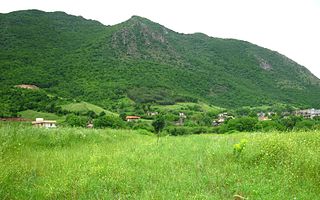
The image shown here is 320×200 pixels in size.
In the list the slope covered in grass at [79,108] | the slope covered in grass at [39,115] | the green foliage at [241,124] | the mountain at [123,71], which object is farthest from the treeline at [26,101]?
the green foliage at [241,124]

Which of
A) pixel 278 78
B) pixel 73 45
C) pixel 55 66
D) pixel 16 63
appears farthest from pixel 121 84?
pixel 278 78

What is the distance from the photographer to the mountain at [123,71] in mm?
115750

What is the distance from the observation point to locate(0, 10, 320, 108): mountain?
380 feet

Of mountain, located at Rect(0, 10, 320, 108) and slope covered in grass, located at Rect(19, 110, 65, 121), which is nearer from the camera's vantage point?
slope covered in grass, located at Rect(19, 110, 65, 121)

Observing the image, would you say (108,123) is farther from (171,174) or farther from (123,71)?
(123,71)

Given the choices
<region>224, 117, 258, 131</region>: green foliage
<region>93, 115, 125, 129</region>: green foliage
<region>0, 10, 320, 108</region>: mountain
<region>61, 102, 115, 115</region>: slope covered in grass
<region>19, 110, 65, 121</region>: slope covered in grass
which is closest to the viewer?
<region>224, 117, 258, 131</region>: green foliage

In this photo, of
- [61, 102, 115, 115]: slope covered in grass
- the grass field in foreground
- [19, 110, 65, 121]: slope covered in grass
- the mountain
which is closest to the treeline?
[19, 110, 65, 121]: slope covered in grass

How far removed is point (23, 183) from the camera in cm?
709

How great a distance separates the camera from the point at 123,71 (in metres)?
143

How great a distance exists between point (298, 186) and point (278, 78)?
196 m

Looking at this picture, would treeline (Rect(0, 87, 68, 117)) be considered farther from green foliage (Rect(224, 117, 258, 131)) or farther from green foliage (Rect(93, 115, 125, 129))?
green foliage (Rect(224, 117, 258, 131))

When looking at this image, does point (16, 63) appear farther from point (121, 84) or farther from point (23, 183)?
point (23, 183)

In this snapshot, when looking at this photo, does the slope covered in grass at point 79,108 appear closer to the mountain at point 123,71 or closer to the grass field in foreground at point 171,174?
the mountain at point 123,71

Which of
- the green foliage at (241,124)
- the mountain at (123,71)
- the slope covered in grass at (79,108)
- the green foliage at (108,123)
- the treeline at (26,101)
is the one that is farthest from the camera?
the mountain at (123,71)
